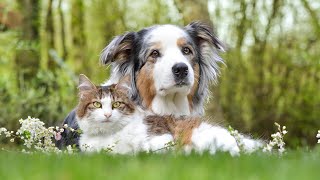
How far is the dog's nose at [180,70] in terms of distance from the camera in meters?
7.46

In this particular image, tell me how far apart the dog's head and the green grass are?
274 cm

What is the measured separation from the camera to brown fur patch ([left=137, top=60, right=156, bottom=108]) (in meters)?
7.88

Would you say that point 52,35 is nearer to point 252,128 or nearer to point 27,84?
point 27,84

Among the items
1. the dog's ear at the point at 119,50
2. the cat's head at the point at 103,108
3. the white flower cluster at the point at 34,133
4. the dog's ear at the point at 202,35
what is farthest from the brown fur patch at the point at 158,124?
the dog's ear at the point at 202,35

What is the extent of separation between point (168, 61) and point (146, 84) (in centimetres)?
49

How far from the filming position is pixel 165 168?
3.97 meters

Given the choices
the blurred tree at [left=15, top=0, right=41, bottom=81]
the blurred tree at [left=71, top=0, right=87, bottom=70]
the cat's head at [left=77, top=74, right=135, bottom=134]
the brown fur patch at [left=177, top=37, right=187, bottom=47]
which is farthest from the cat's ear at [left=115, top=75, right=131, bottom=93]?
the blurred tree at [left=71, top=0, right=87, bottom=70]

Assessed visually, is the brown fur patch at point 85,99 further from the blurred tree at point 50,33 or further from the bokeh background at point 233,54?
the blurred tree at point 50,33

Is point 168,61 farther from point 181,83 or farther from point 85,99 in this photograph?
point 85,99

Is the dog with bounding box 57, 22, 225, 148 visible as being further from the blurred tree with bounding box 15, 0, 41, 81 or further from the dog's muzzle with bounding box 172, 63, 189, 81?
the blurred tree with bounding box 15, 0, 41, 81

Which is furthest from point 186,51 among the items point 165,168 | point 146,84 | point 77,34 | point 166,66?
point 77,34

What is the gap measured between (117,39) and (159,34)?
1.97 ft

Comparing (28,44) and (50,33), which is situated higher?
(50,33)

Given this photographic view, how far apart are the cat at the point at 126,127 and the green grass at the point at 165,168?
6.83 feet
